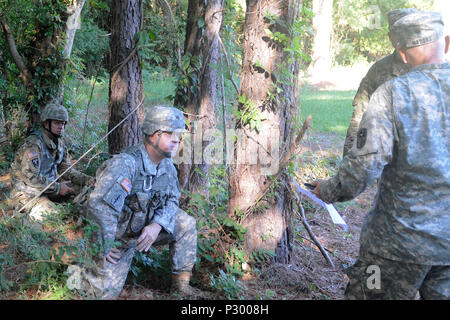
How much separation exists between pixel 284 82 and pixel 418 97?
1.35 metres

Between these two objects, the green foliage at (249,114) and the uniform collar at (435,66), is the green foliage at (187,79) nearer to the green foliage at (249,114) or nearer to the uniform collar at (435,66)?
the green foliage at (249,114)

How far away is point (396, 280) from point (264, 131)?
167cm

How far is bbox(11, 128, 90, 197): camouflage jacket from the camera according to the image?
17.2 ft

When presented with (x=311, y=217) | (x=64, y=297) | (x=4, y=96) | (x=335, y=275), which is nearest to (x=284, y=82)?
(x=335, y=275)

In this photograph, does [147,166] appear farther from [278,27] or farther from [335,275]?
[335,275]

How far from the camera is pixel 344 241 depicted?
5.43m

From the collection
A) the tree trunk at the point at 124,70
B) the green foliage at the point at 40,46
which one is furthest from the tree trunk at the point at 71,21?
the tree trunk at the point at 124,70

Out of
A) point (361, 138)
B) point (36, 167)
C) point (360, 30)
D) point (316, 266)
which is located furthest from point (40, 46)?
point (360, 30)

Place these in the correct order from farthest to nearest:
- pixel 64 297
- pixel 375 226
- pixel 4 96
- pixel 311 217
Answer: pixel 4 96 < pixel 311 217 < pixel 64 297 < pixel 375 226

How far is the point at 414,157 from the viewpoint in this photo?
2.54m

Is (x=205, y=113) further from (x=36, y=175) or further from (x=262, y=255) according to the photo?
(x=262, y=255)

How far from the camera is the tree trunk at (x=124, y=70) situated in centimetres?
569

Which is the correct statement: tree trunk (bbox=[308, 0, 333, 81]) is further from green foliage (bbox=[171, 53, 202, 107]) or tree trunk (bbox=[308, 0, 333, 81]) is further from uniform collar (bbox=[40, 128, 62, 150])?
uniform collar (bbox=[40, 128, 62, 150])

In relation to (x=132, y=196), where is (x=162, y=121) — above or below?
above
